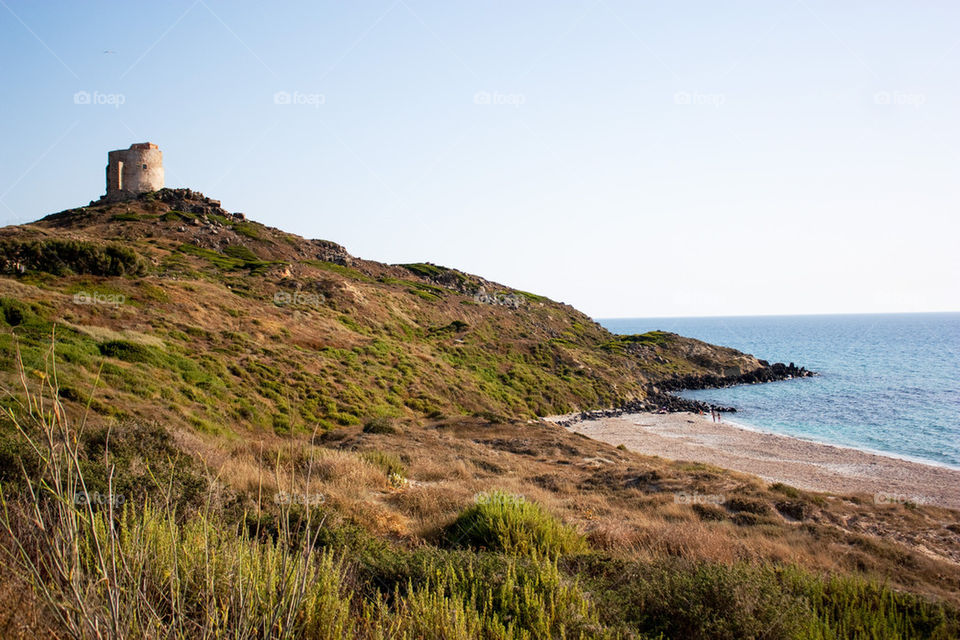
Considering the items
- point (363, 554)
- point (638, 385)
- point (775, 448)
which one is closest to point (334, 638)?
point (363, 554)

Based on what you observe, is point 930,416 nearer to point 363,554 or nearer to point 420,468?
point 420,468

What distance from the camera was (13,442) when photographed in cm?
672

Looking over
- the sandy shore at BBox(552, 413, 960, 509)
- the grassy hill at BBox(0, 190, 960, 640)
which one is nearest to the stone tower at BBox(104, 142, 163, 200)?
the grassy hill at BBox(0, 190, 960, 640)

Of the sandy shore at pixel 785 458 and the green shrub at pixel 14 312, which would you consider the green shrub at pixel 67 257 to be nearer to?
the green shrub at pixel 14 312

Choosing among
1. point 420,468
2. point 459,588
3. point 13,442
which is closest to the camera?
point 459,588

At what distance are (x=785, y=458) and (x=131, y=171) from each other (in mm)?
67393

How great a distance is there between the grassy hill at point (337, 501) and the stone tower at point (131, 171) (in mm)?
15871

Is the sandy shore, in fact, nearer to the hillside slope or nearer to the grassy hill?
the grassy hill

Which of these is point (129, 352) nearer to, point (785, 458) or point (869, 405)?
point (785, 458)

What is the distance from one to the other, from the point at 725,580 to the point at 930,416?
4720 cm

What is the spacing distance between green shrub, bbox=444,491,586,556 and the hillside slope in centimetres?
674

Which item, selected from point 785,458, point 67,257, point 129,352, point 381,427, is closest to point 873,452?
point 785,458

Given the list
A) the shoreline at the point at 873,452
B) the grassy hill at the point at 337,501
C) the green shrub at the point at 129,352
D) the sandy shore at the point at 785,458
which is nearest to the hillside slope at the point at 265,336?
the green shrub at the point at 129,352

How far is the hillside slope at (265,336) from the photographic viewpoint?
18.9m
